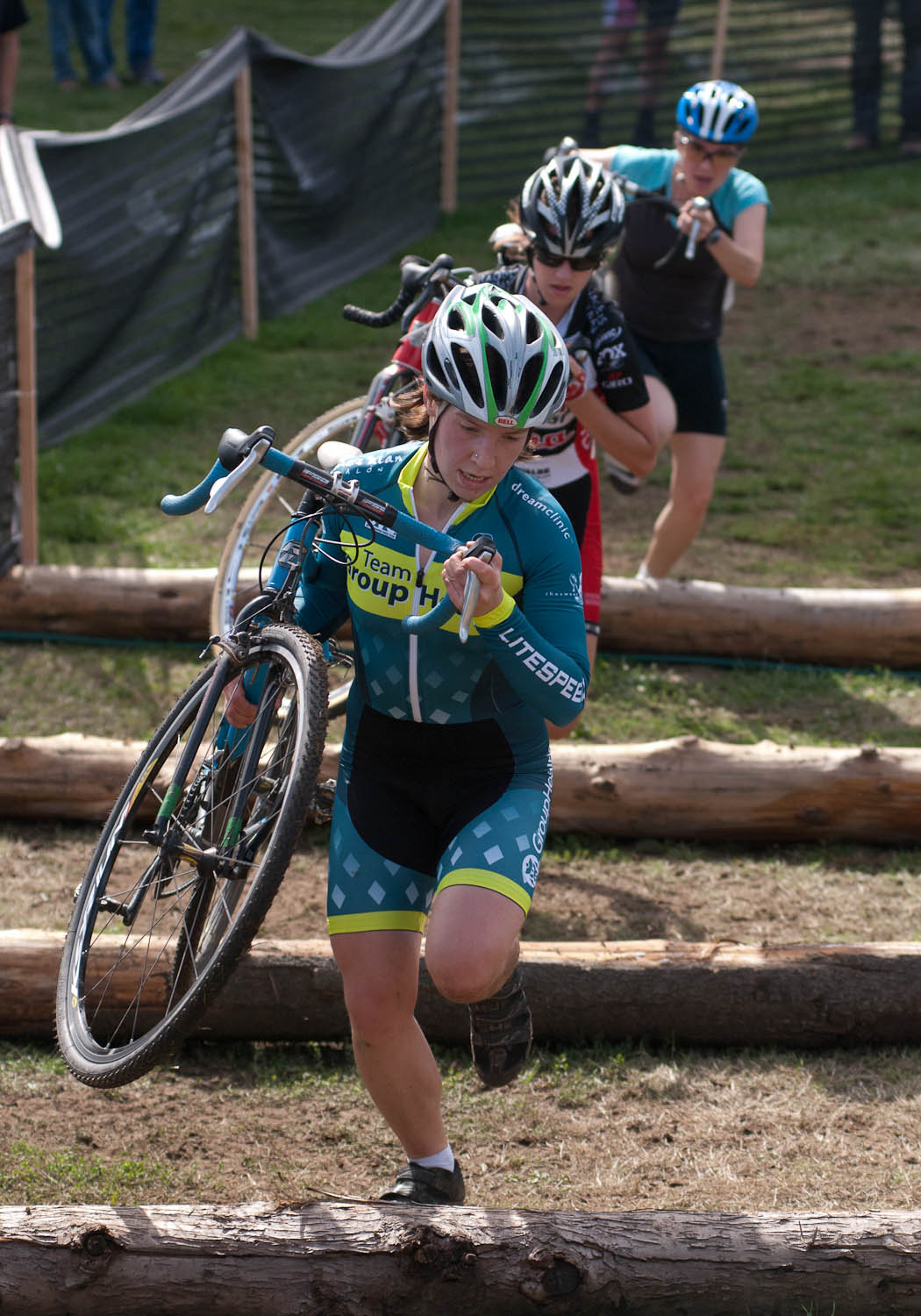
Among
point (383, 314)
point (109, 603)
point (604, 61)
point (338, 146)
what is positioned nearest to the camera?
point (383, 314)

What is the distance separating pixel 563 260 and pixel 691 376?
244cm

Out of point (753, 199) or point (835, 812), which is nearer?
point (835, 812)

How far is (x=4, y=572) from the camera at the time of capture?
7.85 meters

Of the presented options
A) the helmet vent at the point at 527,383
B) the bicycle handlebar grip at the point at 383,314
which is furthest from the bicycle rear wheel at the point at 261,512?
the helmet vent at the point at 527,383

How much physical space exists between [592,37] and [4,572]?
12.1m

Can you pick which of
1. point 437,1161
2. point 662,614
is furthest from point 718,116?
point 437,1161

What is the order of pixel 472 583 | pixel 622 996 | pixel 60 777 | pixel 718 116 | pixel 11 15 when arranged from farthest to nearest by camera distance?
pixel 11 15 → pixel 718 116 → pixel 60 777 → pixel 622 996 → pixel 472 583

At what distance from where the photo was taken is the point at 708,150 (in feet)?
23.0

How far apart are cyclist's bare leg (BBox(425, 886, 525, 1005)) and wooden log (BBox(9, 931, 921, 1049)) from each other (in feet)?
3.97

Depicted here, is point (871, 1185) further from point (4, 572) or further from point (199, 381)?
point (199, 381)

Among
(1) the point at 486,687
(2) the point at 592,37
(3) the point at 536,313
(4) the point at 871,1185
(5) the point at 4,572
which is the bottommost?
(4) the point at 871,1185

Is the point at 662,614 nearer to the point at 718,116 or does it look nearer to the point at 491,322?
the point at 718,116

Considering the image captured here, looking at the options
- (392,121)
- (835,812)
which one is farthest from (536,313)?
(392,121)

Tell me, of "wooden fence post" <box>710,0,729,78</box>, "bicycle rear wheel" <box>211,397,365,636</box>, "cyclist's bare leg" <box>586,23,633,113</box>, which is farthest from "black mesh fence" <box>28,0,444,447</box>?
"bicycle rear wheel" <box>211,397,365,636</box>
